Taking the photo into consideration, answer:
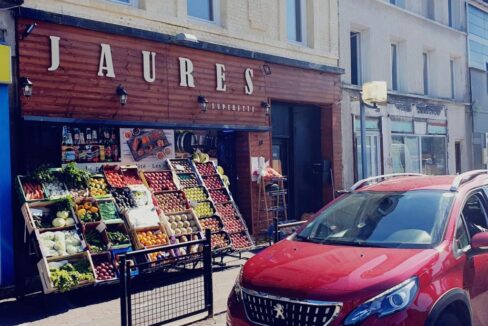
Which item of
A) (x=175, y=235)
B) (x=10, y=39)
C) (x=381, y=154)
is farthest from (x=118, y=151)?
(x=381, y=154)

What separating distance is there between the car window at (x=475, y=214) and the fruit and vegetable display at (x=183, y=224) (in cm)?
495

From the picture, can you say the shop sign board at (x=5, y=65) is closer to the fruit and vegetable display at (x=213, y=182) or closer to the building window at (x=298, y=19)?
the fruit and vegetable display at (x=213, y=182)

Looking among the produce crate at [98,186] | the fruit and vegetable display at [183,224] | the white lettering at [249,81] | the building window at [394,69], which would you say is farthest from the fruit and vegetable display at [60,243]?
the building window at [394,69]

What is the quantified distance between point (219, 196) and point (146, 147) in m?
1.73

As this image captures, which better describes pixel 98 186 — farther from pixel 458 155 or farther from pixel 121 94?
pixel 458 155

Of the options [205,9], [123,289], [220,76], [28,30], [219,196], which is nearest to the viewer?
[123,289]

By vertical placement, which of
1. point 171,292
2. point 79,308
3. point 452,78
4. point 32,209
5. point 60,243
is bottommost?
point 79,308

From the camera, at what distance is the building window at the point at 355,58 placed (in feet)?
52.3

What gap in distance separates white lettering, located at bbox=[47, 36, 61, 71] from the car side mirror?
22.3ft

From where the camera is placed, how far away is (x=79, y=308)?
719cm

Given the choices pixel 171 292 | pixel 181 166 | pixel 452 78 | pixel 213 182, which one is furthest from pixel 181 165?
pixel 452 78

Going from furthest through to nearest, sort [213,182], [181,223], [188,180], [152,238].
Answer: [213,182] < [188,180] < [181,223] < [152,238]

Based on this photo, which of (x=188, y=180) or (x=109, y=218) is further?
(x=188, y=180)

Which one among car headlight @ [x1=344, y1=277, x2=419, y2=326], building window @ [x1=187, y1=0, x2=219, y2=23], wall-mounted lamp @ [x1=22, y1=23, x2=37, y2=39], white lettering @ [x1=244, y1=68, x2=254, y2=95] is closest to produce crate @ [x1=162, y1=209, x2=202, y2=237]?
wall-mounted lamp @ [x1=22, y1=23, x2=37, y2=39]
